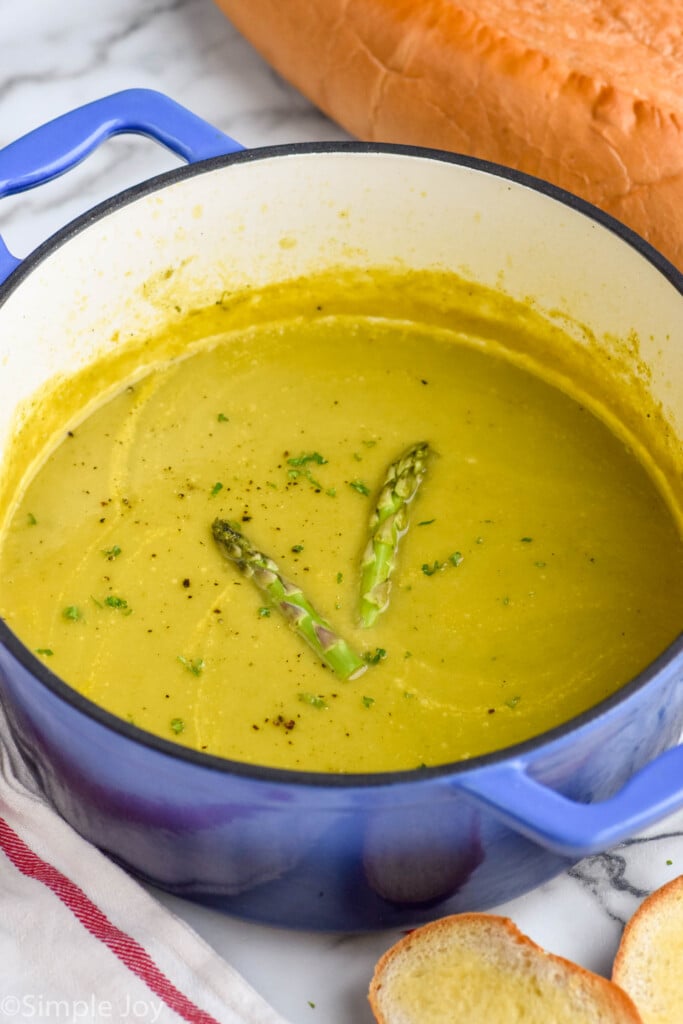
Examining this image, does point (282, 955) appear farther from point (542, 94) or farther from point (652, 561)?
point (542, 94)

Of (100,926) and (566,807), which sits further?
(100,926)

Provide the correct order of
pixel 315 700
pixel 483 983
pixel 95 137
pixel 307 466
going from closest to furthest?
pixel 483 983
pixel 315 700
pixel 95 137
pixel 307 466

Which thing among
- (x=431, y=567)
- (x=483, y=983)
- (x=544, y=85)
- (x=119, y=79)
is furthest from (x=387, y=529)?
(x=119, y=79)

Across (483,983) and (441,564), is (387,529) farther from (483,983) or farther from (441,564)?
(483,983)

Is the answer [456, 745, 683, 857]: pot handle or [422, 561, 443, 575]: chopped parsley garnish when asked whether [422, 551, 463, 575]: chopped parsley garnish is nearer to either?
[422, 561, 443, 575]: chopped parsley garnish

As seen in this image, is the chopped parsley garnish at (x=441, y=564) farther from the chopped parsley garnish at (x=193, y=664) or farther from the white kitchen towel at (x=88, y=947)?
the white kitchen towel at (x=88, y=947)

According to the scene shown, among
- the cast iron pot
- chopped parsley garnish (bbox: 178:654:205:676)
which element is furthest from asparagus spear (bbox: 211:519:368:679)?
the cast iron pot

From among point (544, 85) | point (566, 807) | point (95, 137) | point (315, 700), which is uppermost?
point (544, 85)
